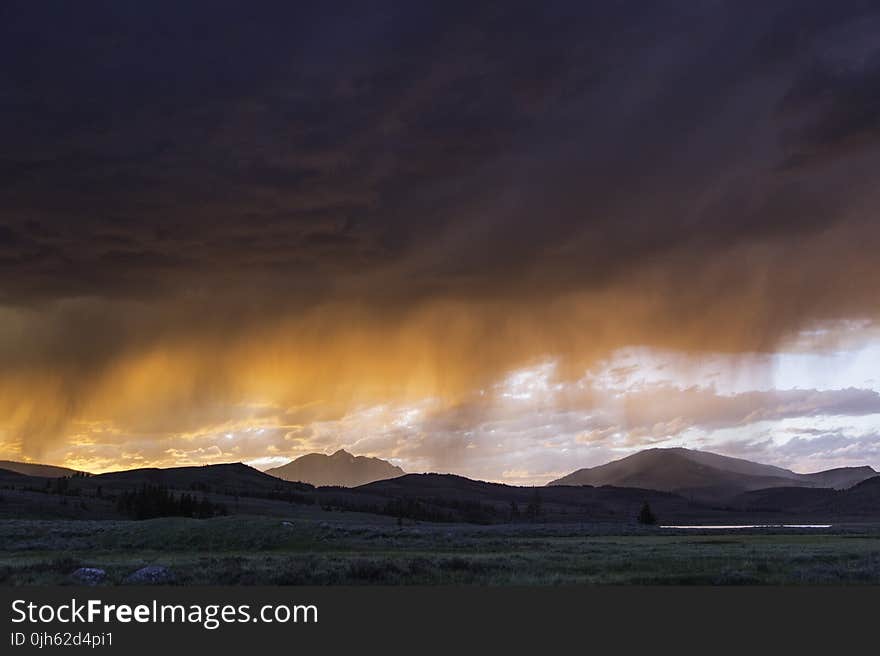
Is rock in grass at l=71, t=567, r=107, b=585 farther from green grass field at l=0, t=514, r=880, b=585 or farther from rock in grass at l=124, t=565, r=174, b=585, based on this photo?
rock in grass at l=124, t=565, r=174, b=585

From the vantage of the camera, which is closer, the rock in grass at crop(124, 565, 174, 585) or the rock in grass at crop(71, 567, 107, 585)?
the rock in grass at crop(124, 565, 174, 585)

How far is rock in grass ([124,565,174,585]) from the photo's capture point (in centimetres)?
3080

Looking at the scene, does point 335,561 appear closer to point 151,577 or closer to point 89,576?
point 151,577

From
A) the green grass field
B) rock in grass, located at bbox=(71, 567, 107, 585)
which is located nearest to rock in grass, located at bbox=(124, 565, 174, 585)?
the green grass field

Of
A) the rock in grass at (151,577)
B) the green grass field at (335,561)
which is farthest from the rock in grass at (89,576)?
the rock in grass at (151,577)

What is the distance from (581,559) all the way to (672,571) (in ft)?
26.4

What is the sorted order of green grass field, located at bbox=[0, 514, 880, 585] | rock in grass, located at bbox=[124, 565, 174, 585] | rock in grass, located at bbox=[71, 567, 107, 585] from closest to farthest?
rock in grass, located at bbox=[124, 565, 174, 585]
rock in grass, located at bbox=[71, 567, 107, 585]
green grass field, located at bbox=[0, 514, 880, 585]

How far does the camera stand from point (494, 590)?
27094mm

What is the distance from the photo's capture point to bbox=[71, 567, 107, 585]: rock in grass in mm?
31192

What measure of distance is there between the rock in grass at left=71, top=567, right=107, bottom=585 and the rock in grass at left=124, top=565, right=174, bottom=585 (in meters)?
1.12

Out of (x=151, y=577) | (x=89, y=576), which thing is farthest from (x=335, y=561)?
(x=89, y=576)

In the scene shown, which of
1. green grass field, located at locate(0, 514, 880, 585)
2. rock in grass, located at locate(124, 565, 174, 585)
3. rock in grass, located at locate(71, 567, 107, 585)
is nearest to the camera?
rock in grass, located at locate(124, 565, 174, 585)

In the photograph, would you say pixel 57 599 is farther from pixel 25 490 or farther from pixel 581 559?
pixel 25 490

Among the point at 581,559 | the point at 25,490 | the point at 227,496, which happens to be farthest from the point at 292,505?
the point at 581,559
